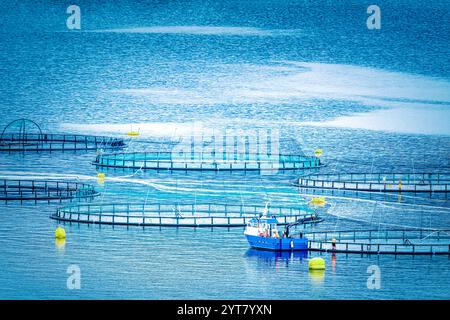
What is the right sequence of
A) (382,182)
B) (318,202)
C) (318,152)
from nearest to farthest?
(318,202) < (382,182) < (318,152)

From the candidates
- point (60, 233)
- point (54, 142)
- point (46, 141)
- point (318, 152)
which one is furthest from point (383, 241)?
point (54, 142)

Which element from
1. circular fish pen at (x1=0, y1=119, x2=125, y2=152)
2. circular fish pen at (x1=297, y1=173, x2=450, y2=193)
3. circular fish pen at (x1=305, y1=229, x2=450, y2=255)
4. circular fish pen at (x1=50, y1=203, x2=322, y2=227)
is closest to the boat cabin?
circular fish pen at (x1=305, y1=229, x2=450, y2=255)

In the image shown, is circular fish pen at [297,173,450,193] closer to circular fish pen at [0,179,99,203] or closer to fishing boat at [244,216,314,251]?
circular fish pen at [0,179,99,203]

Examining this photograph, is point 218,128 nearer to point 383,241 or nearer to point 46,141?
point 46,141

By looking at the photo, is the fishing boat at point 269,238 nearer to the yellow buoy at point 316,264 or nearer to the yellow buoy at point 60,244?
the yellow buoy at point 316,264

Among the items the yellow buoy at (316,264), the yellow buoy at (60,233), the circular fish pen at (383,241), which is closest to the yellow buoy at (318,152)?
the circular fish pen at (383,241)
